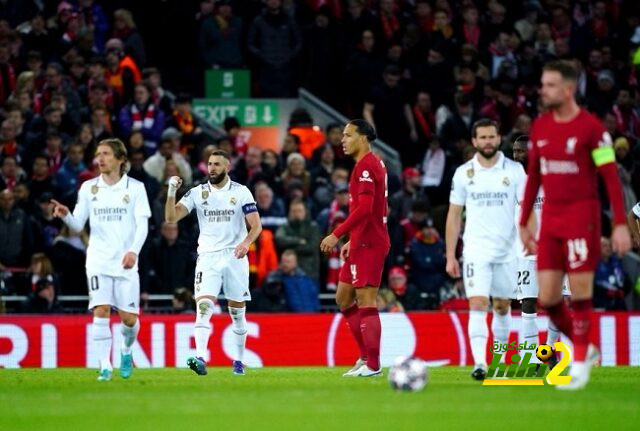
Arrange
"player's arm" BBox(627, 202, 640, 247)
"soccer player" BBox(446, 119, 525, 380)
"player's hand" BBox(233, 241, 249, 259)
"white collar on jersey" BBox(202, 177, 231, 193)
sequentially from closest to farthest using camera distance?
"soccer player" BBox(446, 119, 525, 380), "player's hand" BBox(233, 241, 249, 259), "white collar on jersey" BBox(202, 177, 231, 193), "player's arm" BBox(627, 202, 640, 247)

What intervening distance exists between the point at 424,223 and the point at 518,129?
355 cm

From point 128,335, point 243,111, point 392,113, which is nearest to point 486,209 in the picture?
point 128,335

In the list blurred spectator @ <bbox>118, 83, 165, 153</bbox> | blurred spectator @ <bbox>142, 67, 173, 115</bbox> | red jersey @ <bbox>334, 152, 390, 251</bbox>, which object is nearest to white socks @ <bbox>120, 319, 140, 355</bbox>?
red jersey @ <bbox>334, 152, 390, 251</bbox>

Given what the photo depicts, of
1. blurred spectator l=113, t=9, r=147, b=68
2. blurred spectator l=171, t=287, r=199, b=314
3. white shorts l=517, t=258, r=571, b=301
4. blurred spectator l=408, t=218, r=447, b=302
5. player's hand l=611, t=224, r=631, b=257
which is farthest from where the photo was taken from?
blurred spectator l=113, t=9, r=147, b=68

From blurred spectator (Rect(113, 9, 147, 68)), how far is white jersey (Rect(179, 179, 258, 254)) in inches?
361

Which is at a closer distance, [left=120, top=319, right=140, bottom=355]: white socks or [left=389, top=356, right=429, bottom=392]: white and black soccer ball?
[left=389, top=356, right=429, bottom=392]: white and black soccer ball

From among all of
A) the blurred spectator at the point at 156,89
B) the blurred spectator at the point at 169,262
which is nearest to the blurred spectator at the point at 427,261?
the blurred spectator at the point at 169,262

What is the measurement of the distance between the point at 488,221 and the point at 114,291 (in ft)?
13.2

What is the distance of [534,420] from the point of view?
10445 millimetres

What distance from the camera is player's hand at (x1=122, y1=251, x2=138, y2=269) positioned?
15.5 meters

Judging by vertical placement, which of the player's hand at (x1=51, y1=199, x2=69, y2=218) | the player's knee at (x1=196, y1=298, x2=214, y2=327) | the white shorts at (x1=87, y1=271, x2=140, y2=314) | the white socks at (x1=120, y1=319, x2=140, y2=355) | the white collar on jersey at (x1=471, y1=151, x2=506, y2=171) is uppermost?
the white collar on jersey at (x1=471, y1=151, x2=506, y2=171)

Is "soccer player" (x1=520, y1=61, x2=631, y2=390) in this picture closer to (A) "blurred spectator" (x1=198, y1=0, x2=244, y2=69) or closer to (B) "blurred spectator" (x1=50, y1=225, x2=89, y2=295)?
(B) "blurred spectator" (x1=50, y1=225, x2=89, y2=295)

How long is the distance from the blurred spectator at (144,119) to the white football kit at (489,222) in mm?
9983

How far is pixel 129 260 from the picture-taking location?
15.6 meters
